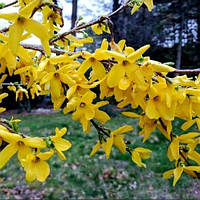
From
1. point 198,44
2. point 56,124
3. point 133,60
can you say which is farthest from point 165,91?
point 198,44

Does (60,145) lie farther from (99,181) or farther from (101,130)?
(99,181)

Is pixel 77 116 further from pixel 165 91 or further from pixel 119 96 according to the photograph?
pixel 165 91

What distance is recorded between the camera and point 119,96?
66 centimetres

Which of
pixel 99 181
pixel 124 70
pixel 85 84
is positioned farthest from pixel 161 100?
pixel 99 181

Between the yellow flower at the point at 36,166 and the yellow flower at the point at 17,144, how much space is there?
0.08 ft

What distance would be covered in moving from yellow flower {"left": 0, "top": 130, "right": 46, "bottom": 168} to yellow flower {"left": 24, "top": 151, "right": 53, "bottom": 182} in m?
0.02

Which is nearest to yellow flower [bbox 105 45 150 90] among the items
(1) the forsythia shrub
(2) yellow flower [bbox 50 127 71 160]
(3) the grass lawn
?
(1) the forsythia shrub

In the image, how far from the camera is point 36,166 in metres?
0.68

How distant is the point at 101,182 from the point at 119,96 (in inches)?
117

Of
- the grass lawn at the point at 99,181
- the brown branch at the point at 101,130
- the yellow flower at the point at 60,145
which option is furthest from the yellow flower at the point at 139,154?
the grass lawn at the point at 99,181

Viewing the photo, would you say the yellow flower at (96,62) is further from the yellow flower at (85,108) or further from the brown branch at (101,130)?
the brown branch at (101,130)

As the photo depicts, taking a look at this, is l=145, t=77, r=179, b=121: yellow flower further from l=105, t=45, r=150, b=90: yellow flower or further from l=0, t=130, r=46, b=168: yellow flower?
l=0, t=130, r=46, b=168: yellow flower

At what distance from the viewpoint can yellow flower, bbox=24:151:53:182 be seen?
65 cm

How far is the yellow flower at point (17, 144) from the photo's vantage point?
2.04ft
